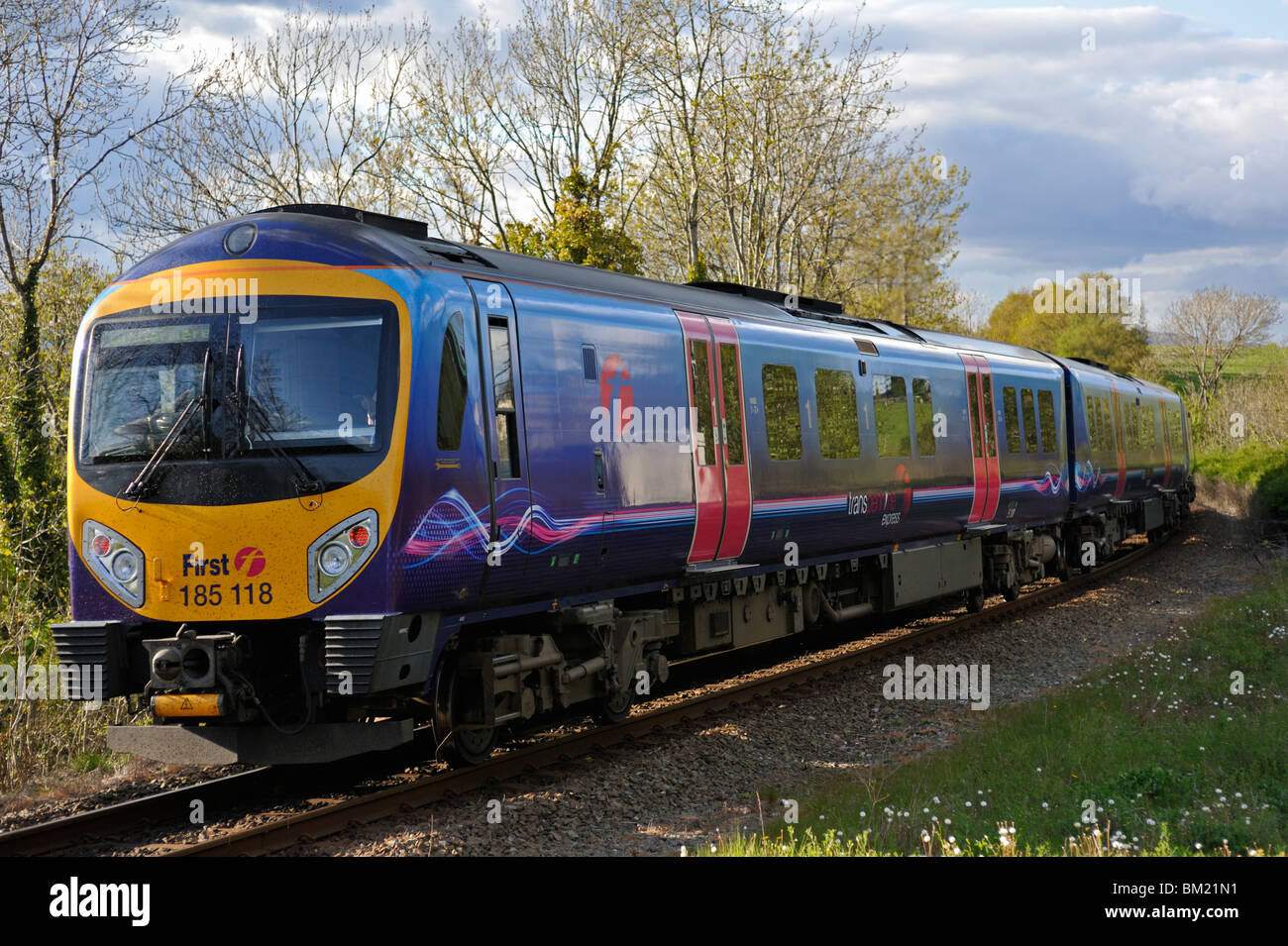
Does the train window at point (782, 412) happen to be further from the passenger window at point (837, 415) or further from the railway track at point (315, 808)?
the railway track at point (315, 808)

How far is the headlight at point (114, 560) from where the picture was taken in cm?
718

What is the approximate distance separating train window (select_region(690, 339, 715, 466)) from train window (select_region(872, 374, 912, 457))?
3.55m

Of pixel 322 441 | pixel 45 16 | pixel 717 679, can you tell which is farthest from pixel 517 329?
pixel 45 16

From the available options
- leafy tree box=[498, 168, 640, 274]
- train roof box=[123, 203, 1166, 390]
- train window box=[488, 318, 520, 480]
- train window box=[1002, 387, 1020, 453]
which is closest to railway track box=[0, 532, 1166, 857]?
train window box=[488, 318, 520, 480]

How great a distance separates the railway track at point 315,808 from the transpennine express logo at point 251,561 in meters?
1.43

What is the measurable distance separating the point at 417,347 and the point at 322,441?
0.78 meters

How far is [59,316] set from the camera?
2323cm

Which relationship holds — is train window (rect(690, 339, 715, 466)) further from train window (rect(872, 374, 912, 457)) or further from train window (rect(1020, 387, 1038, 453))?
train window (rect(1020, 387, 1038, 453))

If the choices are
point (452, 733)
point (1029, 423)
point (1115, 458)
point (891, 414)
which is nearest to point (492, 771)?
point (452, 733)

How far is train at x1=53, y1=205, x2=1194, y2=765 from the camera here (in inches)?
272

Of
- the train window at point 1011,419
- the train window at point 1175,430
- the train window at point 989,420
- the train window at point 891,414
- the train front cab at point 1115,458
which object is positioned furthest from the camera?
the train window at point 1175,430

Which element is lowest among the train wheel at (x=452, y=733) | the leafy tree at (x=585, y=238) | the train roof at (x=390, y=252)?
the train wheel at (x=452, y=733)
